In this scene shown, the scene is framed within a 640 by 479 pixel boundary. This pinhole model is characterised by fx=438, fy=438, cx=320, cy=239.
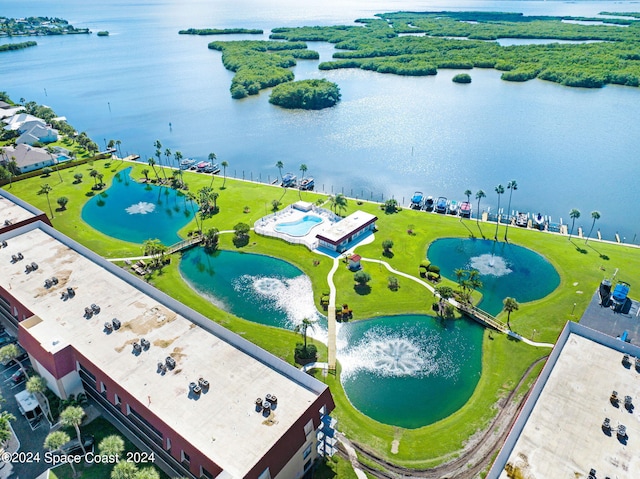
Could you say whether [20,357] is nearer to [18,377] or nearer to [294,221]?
[18,377]

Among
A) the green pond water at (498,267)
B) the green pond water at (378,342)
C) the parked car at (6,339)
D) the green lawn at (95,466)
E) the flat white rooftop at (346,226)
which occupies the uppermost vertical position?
the flat white rooftop at (346,226)

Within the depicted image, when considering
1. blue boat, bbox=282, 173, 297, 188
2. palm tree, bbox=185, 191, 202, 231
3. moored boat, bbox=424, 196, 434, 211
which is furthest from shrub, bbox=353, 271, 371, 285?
blue boat, bbox=282, 173, 297, 188

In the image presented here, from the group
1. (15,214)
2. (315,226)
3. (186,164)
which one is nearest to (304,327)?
(315,226)

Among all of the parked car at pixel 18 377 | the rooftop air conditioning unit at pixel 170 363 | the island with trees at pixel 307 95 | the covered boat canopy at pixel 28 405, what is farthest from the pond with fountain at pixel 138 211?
the island with trees at pixel 307 95

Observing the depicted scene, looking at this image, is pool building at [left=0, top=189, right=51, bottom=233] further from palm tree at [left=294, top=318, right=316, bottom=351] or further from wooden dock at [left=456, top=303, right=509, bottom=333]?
wooden dock at [left=456, top=303, right=509, bottom=333]

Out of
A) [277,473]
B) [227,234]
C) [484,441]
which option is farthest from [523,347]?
[227,234]

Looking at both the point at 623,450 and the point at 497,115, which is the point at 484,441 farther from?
the point at 497,115

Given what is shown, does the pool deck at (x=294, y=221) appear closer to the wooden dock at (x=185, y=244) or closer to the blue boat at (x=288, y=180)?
the wooden dock at (x=185, y=244)
